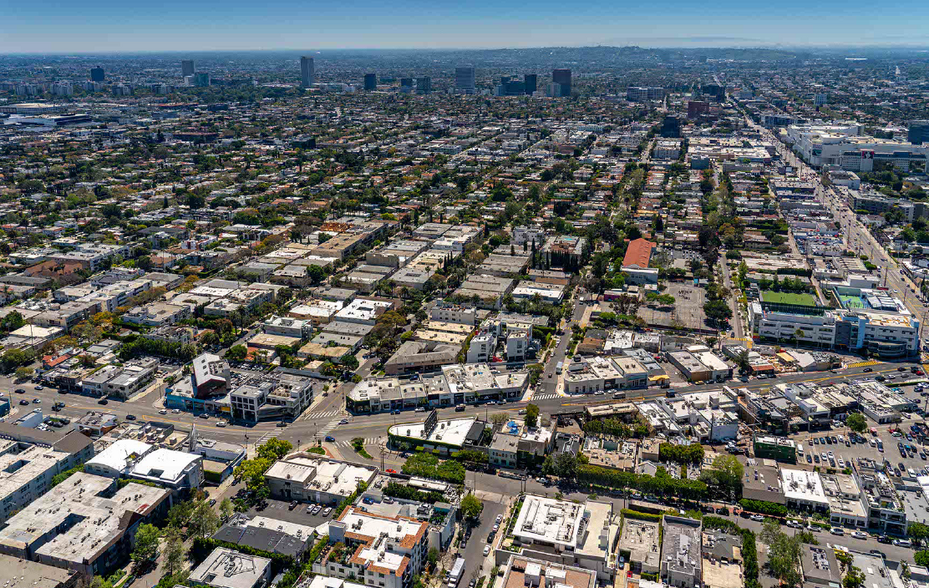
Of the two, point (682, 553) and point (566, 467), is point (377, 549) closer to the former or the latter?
point (566, 467)

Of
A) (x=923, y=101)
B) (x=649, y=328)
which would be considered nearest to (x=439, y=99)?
(x=923, y=101)

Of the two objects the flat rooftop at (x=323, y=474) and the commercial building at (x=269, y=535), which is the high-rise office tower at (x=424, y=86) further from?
the commercial building at (x=269, y=535)

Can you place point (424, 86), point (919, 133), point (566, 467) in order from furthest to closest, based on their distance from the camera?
point (424, 86) → point (919, 133) → point (566, 467)

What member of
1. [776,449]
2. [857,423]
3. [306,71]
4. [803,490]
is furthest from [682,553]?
[306,71]

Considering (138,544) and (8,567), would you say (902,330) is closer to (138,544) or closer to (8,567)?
(138,544)

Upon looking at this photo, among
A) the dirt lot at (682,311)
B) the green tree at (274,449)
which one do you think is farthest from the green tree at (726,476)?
the green tree at (274,449)

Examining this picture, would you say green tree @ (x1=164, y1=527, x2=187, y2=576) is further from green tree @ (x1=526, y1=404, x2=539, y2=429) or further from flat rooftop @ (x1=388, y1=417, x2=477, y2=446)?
green tree @ (x1=526, y1=404, x2=539, y2=429)
